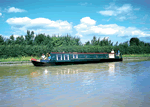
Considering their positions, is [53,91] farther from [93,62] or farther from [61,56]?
[93,62]

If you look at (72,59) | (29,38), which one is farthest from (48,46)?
(72,59)

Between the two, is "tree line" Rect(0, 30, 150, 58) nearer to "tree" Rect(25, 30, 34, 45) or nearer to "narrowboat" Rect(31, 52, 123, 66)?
"tree" Rect(25, 30, 34, 45)

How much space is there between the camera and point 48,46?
3150cm

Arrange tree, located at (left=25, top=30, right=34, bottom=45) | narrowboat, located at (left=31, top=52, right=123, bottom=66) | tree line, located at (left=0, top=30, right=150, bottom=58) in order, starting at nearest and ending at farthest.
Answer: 1. narrowboat, located at (left=31, top=52, right=123, bottom=66)
2. tree line, located at (left=0, top=30, right=150, bottom=58)
3. tree, located at (left=25, top=30, right=34, bottom=45)

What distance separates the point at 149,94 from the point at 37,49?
24.8 metres

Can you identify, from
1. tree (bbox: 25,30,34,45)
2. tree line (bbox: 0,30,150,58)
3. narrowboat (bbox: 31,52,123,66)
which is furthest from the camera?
tree (bbox: 25,30,34,45)

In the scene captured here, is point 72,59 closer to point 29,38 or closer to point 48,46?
point 48,46

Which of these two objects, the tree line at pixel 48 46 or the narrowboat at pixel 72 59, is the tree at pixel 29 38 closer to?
the tree line at pixel 48 46

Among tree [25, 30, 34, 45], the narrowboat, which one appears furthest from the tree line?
the narrowboat

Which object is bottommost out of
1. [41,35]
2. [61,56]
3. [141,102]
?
[141,102]

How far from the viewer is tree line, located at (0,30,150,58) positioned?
A: 27581 mm

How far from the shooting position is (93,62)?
2409 cm

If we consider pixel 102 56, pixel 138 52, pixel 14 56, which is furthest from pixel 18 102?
pixel 138 52

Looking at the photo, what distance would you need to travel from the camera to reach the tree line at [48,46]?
2758 cm
